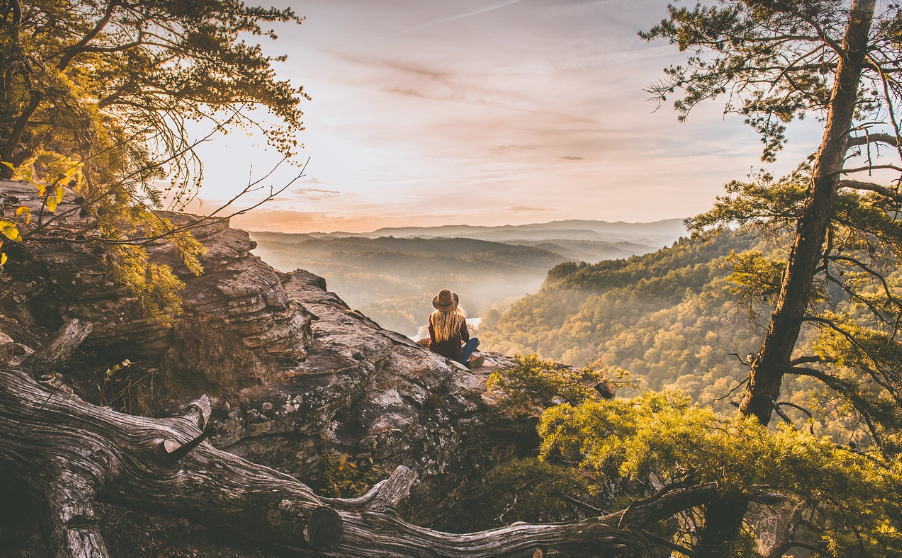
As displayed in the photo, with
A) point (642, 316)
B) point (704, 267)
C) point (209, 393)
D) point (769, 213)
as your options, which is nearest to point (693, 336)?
point (642, 316)

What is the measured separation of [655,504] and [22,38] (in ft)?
28.2

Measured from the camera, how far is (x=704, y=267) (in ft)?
325

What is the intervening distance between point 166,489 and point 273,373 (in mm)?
2782

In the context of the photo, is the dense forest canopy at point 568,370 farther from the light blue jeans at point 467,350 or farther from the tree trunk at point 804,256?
the light blue jeans at point 467,350

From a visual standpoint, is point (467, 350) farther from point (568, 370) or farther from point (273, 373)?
point (273, 373)

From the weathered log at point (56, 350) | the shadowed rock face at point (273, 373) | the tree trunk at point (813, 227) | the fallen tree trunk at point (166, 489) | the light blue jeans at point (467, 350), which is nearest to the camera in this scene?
the fallen tree trunk at point (166, 489)

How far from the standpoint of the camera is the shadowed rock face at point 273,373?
16.7ft

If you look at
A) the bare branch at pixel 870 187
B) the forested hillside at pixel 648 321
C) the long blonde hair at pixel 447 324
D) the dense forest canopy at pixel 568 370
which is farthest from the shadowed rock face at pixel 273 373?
the forested hillside at pixel 648 321

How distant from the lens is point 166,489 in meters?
3.42

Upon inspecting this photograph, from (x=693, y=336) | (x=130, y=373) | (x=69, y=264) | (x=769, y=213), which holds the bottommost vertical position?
(x=693, y=336)

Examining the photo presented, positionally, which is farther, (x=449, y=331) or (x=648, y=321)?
(x=648, y=321)

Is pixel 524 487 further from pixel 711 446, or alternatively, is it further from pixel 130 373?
pixel 130 373

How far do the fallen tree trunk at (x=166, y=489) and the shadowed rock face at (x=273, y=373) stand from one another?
1.19 m

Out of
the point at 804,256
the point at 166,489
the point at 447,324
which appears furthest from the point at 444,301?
the point at 804,256
